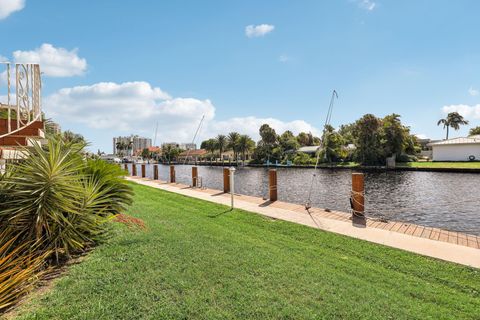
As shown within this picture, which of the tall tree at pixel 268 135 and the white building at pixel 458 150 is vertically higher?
the tall tree at pixel 268 135

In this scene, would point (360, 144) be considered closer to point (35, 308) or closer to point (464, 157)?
point (464, 157)

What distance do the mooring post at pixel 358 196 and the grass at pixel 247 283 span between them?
316cm

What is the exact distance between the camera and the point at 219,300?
3.18 meters

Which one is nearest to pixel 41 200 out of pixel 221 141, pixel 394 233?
pixel 394 233

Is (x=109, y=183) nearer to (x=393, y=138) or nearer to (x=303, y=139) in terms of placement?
(x=393, y=138)

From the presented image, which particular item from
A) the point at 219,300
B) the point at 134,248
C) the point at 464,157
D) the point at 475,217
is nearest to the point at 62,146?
the point at 134,248

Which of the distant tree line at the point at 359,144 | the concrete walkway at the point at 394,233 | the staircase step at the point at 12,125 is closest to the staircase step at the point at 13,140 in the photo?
the staircase step at the point at 12,125

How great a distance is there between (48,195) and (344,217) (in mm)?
7735

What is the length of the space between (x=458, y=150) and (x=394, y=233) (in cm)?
4731

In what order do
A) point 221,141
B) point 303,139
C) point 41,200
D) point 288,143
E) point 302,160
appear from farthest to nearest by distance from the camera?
1. point 221,141
2. point 303,139
3. point 288,143
4. point 302,160
5. point 41,200

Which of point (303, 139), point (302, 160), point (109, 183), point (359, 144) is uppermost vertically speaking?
point (303, 139)

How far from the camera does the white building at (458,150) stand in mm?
42125

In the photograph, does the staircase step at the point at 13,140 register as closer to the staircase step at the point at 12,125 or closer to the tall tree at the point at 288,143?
the staircase step at the point at 12,125

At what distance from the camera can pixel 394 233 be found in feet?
22.8
